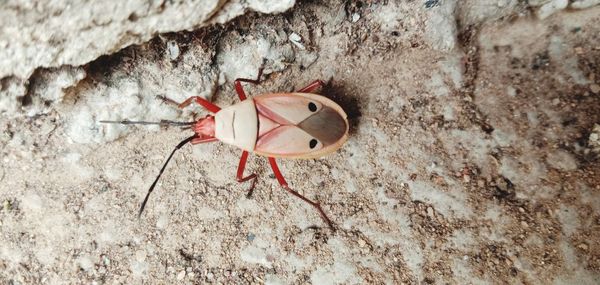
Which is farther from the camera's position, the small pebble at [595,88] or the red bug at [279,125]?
the small pebble at [595,88]

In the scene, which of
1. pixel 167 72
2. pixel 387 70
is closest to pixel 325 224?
pixel 387 70

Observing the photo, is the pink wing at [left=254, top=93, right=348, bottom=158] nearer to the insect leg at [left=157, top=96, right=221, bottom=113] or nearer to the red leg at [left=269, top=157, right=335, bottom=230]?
the red leg at [left=269, top=157, right=335, bottom=230]

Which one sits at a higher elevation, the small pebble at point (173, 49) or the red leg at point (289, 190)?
the small pebble at point (173, 49)

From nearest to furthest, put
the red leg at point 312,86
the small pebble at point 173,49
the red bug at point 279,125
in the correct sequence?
the small pebble at point 173,49 < the red bug at point 279,125 < the red leg at point 312,86

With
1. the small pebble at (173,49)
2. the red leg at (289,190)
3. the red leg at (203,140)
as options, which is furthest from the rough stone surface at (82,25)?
the red leg at (289,190)

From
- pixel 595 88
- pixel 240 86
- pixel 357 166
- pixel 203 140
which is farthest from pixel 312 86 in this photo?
pixel 595 88

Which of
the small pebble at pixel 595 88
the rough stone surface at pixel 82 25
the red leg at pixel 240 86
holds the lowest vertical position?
the red leg at pixel 240 86

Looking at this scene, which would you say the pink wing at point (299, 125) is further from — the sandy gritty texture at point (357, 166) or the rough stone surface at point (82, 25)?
the rough stone surface at point (82, 25)

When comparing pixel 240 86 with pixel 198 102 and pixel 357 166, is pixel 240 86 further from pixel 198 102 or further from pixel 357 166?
pixel 357 166
